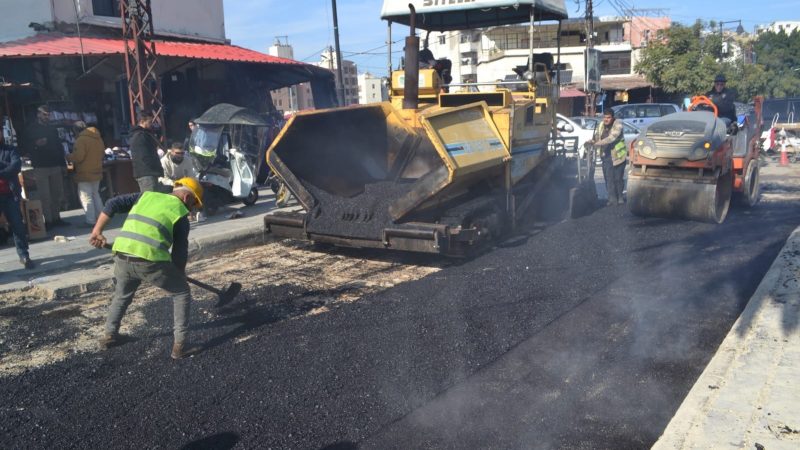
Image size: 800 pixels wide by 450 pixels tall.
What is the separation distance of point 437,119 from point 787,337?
10.7 ft

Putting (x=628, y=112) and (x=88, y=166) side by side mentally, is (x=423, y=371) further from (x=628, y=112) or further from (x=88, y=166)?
(x=628, y=112)

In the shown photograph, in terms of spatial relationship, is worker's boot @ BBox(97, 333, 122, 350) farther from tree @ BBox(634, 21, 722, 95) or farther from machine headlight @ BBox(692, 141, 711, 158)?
tree @ BBox(634, 21, 722, 95)

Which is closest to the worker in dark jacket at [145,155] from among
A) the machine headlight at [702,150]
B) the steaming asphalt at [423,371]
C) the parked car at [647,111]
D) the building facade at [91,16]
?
the steaming asphalt at [423,371]

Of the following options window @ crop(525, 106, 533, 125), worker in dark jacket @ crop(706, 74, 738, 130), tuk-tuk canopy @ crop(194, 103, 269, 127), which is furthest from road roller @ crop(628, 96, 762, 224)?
tuk-tuk canopy @ crop(194, 103, 269, 127)

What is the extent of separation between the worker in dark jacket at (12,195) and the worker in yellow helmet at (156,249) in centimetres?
280

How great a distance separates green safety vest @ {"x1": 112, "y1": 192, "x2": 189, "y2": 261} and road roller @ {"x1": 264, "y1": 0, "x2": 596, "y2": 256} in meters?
2.45

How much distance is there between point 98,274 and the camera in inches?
249

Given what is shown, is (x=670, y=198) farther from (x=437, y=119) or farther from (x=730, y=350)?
(x=730, y=350)

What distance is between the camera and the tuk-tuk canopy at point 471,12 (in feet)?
25.0

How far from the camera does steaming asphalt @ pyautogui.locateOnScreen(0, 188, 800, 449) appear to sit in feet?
10.6

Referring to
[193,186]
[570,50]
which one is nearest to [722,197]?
[193,186]

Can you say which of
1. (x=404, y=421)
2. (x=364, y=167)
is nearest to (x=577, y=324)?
(x=404, y=421)

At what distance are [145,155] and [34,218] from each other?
195 cm

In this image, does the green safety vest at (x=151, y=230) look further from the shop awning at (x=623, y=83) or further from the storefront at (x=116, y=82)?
the shop awning at (x=623, y=83)
